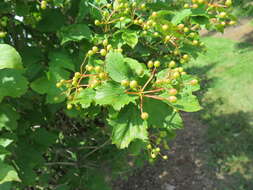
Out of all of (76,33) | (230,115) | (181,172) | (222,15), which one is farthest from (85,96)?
(230,115)

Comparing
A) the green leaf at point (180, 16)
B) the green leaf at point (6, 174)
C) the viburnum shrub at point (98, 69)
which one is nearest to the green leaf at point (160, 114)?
the viburnum shrub at point (98, 69)

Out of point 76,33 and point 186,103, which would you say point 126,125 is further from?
point 76,33

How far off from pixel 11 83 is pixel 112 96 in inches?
27.8

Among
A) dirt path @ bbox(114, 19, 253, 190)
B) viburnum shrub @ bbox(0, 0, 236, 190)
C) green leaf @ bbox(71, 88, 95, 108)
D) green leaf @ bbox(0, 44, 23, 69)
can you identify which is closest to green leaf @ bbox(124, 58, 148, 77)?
viburnum shrub @ bbox(0, 0, 236, 190)

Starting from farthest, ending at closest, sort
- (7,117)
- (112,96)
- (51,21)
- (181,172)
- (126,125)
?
1. (181,172)
2. (51,21)
3. (7,117)
4. (126,125)
5. (112,96)

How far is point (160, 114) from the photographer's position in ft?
4.53

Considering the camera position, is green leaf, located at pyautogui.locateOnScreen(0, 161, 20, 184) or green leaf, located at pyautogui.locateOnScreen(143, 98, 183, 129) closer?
green leaf, located at pyautogui.locateOnScreen(0, 161, 20, 184)

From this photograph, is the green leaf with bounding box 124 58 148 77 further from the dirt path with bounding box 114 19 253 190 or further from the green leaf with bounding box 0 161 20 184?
the dirt path with bounding box 114 19 253 190

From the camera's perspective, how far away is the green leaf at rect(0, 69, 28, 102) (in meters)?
1.44

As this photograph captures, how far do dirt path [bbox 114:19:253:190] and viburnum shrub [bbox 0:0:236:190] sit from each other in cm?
270

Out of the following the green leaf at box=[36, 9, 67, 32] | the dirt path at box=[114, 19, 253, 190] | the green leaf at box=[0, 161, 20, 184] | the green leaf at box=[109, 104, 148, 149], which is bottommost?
the dirt path at box=[114, 19, 253, 190]

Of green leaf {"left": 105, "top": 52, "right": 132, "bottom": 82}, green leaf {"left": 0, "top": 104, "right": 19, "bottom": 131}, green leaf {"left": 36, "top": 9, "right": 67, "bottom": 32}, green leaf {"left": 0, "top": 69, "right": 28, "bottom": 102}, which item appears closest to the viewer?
green leaf {"left": 105, "top": 52, "right": 132, "bottom": 82}

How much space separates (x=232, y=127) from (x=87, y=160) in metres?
4.19

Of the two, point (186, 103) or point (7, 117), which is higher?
point (186, 103)
